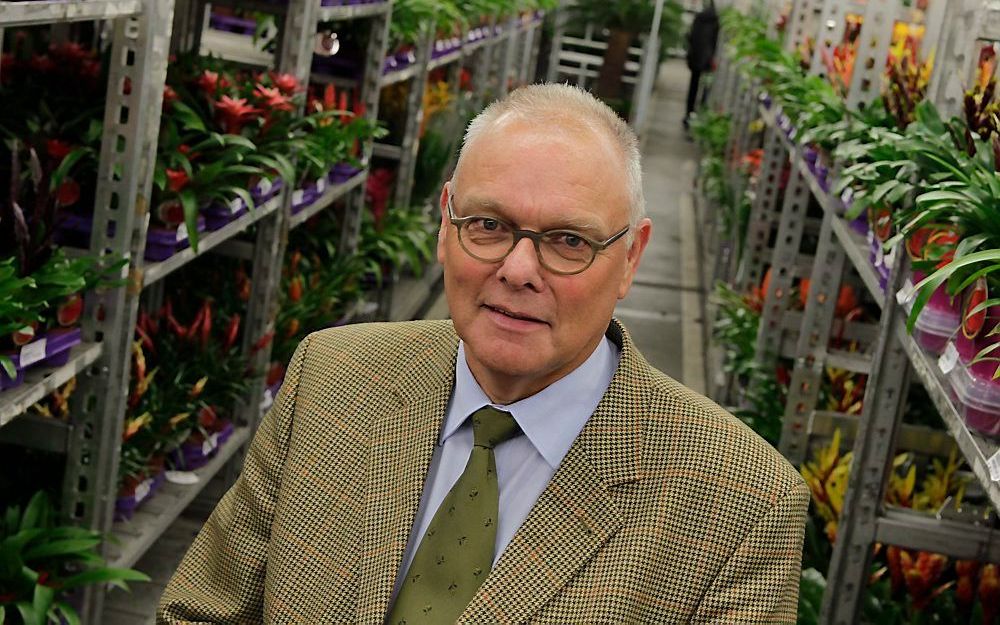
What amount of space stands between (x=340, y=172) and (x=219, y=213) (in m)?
1.57

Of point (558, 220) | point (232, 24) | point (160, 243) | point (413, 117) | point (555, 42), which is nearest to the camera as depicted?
point (558, 220)

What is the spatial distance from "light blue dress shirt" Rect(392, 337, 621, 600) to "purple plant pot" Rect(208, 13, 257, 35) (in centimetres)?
449

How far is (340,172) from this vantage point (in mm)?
5195

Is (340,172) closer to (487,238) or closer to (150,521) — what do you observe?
(150,521)

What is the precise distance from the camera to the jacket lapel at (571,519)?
1.67m

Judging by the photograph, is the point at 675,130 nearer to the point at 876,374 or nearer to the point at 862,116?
the point at 862,116

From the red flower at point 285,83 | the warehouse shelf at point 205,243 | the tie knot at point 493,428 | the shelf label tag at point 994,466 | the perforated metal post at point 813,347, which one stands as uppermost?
the red flower at point 285,83

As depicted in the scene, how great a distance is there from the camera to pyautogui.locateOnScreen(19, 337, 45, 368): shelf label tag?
2.69m

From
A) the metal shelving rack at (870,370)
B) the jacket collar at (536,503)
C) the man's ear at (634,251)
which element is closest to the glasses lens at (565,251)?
the man's ear at (634,251)

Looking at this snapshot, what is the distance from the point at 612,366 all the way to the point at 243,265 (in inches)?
128

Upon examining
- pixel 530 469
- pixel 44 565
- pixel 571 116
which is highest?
pixel 571 116

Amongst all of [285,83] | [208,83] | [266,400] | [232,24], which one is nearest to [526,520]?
[208,83]

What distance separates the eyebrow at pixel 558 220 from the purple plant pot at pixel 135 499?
219cm

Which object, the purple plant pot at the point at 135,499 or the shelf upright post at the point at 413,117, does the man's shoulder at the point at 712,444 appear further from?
the shelf upright post at the point at 413,117
